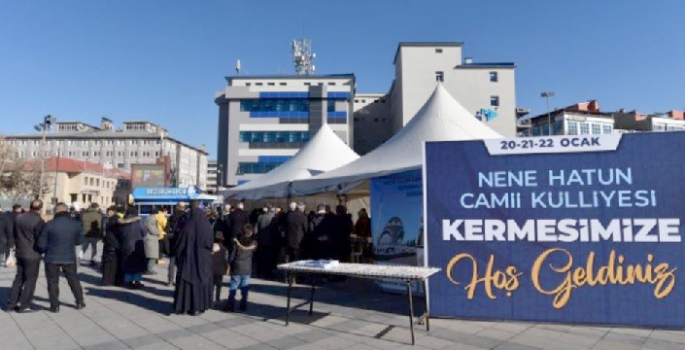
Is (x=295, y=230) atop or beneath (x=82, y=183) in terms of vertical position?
beneath

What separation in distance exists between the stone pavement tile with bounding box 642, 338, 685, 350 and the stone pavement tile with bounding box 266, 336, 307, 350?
3.78m

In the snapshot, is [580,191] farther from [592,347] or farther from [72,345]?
[72,345]

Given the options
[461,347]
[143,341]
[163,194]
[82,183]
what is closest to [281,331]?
[143,341]

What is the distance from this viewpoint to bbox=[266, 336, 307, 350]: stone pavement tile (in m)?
4.93

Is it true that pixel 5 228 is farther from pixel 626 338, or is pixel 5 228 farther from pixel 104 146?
pixel 104 146

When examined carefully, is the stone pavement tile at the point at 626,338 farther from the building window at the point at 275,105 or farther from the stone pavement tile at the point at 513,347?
the building window at the point at 275,105

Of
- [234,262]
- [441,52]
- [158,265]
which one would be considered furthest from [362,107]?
[234,262]

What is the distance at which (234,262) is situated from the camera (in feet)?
21.7

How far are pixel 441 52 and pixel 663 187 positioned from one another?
1975 inches

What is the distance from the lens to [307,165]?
51.9 feet

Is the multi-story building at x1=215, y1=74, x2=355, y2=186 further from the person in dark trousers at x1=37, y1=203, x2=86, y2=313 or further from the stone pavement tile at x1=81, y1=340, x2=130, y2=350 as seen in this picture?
the stone pavement tile at x1=81, y1=340, x2=130, y2=350

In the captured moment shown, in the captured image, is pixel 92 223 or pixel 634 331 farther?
pixel 92 223

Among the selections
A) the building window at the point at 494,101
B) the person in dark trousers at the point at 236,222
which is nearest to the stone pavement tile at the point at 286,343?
the person in dark trousers at the point at 236,222

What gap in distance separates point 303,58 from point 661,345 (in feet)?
211
